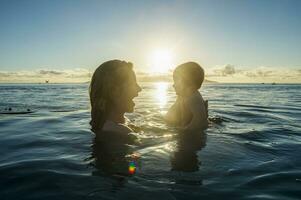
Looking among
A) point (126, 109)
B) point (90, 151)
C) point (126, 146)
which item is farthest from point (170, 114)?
point (90, 151)

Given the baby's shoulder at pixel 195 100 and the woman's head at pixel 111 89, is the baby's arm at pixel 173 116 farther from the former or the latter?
the woman's head at pixel 111 89

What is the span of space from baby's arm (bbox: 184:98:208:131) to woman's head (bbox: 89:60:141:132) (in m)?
1.88

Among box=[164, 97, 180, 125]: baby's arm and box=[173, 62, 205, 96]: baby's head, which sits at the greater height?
box=[173, 62, 205, 96]: baby's head

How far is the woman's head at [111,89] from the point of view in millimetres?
6059

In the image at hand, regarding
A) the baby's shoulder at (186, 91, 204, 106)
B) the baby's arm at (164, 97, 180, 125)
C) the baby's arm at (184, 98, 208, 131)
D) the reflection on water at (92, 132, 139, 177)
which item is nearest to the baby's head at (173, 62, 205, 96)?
the baby's shoulder at (186, 91, 204, 106)

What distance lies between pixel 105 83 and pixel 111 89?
189 mm

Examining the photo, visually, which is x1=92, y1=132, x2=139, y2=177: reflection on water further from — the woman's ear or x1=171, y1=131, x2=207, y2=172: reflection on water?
the woman's ear

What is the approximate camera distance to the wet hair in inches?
305

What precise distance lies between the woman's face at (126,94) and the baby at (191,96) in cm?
186

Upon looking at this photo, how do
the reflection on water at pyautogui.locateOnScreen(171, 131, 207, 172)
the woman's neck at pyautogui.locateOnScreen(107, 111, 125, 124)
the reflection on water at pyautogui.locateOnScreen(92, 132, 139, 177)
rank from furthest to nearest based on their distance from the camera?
the woman's neck at pyautogui.locateOnScreen(107, 111, 125, 124) → the reflection on water at pyautogui.locateOnScreen(171, 131, 207, 172) → the reflection on water at pyautogui.locateOnScreen(92, 132, 139, 177)

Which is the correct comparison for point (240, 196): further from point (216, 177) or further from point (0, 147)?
point (0, 147)

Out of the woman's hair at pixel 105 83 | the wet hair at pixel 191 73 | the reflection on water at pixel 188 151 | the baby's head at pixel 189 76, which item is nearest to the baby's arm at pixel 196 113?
the reflection on water at pixel 188 151

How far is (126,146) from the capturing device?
229 inches

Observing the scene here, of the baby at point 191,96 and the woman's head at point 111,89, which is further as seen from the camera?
the baby at point 191,96
